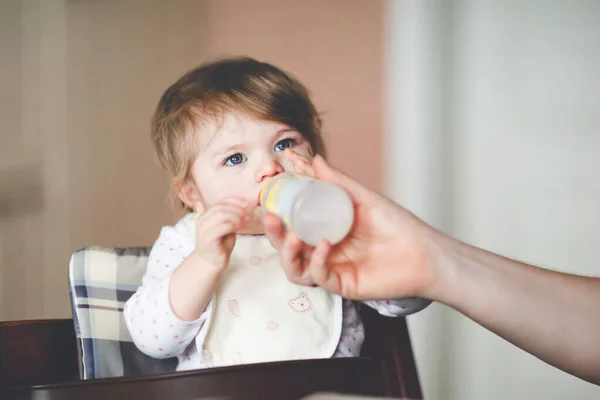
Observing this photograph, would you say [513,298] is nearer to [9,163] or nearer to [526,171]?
[526,171]

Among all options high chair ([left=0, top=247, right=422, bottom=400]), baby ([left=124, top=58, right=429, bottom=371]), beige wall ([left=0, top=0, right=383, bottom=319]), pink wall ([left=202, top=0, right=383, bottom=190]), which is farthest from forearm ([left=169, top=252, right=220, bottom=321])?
pink wall ([left=202, top=0, right=383, bottom=190])

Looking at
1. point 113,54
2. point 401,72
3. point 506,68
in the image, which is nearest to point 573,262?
point 506,68

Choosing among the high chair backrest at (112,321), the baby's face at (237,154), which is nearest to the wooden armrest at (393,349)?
the high chair backrest at (112,321)

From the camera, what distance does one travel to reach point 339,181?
2.45 feet

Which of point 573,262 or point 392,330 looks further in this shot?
point 573,262

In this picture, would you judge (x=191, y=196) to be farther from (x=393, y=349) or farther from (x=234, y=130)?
(x=393, y=349)

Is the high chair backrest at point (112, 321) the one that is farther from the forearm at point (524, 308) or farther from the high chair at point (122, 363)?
the forearm at point (524, 308)

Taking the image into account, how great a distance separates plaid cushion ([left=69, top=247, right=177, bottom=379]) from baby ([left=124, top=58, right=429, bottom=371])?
54mm

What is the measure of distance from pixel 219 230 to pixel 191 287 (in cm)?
10

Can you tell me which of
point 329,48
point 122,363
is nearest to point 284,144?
point 122,363

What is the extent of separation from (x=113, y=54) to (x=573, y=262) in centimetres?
129

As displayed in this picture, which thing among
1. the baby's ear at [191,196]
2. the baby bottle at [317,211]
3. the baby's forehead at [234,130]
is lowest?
the baby's ear at [191,196]

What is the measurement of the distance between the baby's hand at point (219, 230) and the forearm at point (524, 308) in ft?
0.88

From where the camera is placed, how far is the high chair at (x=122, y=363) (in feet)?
2.19
